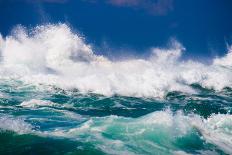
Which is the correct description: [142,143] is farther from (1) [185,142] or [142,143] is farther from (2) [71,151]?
(2) [71,151]

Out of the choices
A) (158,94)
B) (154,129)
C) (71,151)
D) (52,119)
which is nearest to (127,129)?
(154,129)

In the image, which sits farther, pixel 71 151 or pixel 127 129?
pixel 127 129

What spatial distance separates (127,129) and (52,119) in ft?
30.9

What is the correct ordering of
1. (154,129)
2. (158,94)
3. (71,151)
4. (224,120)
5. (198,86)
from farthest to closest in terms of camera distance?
1. (198,86)
2. (158,94)
3. (224,120)
4. (154,129)
5. (71,151)

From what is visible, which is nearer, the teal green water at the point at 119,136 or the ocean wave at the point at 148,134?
the teal green water at the point at 119,136

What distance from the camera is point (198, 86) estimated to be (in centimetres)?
9456

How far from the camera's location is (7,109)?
3922 cm

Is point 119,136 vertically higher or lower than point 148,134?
lower

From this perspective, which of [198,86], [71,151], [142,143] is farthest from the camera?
[198,86]

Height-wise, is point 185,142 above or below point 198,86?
below

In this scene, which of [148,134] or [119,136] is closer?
[119,136]

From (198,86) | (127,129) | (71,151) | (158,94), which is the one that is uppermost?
(198,86)

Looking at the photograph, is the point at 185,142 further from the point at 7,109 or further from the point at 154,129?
the point at 7,109

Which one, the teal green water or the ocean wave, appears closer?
the teal green water
